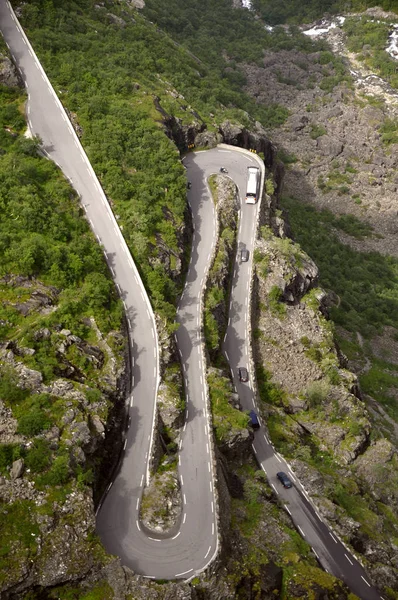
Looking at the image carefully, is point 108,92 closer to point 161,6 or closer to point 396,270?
point 396,270

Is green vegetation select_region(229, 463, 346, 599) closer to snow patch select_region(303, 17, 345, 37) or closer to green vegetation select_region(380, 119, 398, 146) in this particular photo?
green vegetation select_region(380, 119, 398, 146)

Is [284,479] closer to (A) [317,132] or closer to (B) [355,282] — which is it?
(B) [355,282]

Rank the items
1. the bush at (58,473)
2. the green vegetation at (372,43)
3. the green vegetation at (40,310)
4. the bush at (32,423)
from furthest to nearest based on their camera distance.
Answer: the green vegetation at (372,43), the bush at (32,423), the bush at (58,473), the green vegetation at (40,310)

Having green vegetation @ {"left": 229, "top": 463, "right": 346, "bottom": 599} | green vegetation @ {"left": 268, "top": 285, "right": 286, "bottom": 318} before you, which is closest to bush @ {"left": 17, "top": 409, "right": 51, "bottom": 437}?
green vegetation @ {"left": 229, "top": 463, "right": 346, "bottom": 599}

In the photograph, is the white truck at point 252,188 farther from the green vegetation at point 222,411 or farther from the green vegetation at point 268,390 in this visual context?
the green vegetation at point 222,411

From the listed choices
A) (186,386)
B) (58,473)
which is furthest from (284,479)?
(58,473)

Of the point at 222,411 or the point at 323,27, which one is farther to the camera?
the point at 323,27

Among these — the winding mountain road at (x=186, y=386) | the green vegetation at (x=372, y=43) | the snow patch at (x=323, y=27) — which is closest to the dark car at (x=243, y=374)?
the winding mountain road at (x=186, y=386)
